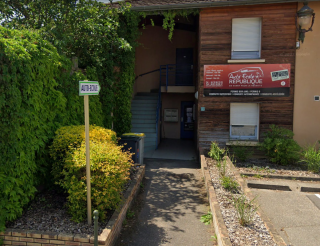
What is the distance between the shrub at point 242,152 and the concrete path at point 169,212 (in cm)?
170

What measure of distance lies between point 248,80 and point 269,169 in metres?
3.12

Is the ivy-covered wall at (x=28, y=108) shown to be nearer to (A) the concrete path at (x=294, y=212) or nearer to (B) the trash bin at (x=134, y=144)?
(B) the trash bin at (x=134, y=144)

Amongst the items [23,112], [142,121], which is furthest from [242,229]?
[142,121]

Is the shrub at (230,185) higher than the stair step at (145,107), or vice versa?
the stair step at (145,107)

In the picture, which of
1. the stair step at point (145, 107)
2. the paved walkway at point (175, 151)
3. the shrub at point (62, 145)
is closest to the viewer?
the shrub at point (62, 145)

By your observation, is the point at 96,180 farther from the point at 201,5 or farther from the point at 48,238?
the point at 201,5

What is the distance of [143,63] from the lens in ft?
47.4

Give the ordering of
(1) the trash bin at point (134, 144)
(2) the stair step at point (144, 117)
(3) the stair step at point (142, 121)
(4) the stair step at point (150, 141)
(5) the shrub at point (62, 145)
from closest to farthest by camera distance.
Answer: (5) the shrub at point (62, 145) → (1) the trash bin at point (134, 144) → (4) the stair step at point (150, 141) → (3) the stair step at point (142, 121) → (2) the stair step at point (144, 117)

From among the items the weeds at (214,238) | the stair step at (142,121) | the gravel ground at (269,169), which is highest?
the stair step at (142,121)

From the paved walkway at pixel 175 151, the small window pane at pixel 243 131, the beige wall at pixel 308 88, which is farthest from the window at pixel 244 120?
the paved walkway at pixel 175 151

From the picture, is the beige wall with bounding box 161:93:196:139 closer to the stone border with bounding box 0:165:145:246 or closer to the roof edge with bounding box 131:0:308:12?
the roof edge with bounding box 131:0:308:12

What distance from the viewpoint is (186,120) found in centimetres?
1459

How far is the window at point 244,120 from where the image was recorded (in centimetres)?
956

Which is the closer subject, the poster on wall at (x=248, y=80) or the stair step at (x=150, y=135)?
the poster on wall at (x=248, y=80)
